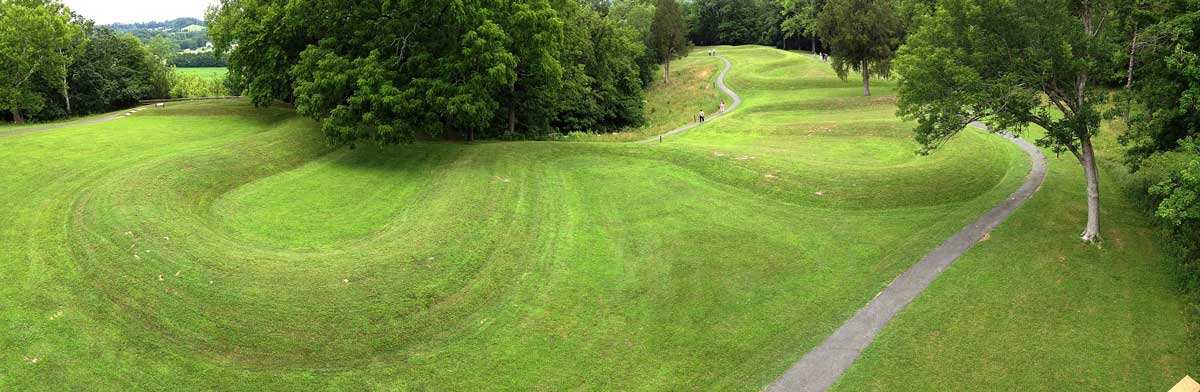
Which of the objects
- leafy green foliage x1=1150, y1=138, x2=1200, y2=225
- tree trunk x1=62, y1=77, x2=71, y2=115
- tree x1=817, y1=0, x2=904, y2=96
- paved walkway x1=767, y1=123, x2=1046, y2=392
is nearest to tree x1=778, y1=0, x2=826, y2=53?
tree x1=817, y1=0, x2=904, y2=96

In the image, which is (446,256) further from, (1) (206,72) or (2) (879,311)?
(1) (206,72)

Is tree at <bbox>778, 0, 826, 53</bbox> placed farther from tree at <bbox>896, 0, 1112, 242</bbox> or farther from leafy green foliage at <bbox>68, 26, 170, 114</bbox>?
leafy green foliage at <bbox>68, 26, 170, 114</bbox>

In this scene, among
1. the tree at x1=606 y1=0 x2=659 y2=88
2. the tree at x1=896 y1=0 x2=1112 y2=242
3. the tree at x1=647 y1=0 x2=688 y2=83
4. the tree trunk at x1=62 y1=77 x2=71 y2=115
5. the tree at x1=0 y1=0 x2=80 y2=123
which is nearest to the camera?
the tree at x1=896 y1=0 x2=1112 y2=242

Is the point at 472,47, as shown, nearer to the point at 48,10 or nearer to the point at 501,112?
the point at 501,112

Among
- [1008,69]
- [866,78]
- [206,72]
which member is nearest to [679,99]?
[866,78]

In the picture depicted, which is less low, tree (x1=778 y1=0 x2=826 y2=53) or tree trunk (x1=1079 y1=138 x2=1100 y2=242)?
tree (x1=778 y1=0 x2=826 y2=53)
